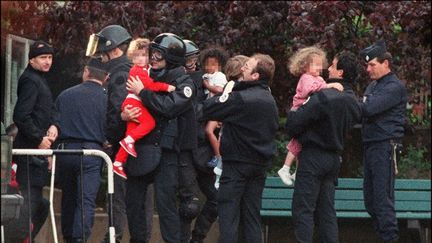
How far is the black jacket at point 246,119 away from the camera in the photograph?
1196 cm

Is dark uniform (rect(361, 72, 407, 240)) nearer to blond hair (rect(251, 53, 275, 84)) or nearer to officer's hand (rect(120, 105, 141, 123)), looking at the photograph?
blond hair (rect(251, 53, 275, 84))

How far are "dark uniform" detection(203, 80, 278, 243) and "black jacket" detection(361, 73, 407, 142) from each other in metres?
1.73

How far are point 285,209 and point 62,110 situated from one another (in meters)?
3.39

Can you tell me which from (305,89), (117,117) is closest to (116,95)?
(117,117)

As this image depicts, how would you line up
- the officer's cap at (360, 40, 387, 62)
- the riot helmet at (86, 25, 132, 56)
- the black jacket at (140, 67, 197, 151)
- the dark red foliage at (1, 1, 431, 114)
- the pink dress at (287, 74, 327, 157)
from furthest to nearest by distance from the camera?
the dark red foliage at (1, 1, 431, 114) < the officer's cap at (360, 40, 387, 62) < the riot helmet at (86, 25, 132, 56) < the pink dress at (287, 74, 327, 157) < the black jacket at (140, 67, 197, 151)

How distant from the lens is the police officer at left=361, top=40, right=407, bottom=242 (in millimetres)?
13602

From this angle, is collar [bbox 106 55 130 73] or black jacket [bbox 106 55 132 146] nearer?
black jacket [bbox 106 55 132 146]

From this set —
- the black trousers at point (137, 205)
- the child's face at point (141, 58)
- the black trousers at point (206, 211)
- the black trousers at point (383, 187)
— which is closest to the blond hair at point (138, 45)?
the child's face at point (141, 58)

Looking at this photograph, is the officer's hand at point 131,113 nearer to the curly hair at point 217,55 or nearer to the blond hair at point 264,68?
the blond hair at point 264,68

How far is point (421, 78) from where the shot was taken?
15727 mm

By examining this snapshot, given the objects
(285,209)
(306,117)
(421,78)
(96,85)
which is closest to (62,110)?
(96,85)

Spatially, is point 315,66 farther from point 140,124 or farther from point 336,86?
point 140,124

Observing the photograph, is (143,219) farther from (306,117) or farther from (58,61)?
(58,61)

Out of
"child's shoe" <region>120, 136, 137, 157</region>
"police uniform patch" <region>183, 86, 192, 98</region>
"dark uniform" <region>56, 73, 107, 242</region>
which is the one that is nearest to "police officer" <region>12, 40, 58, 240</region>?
"dark uniform" <region>56, 73, 107, 242</region>
